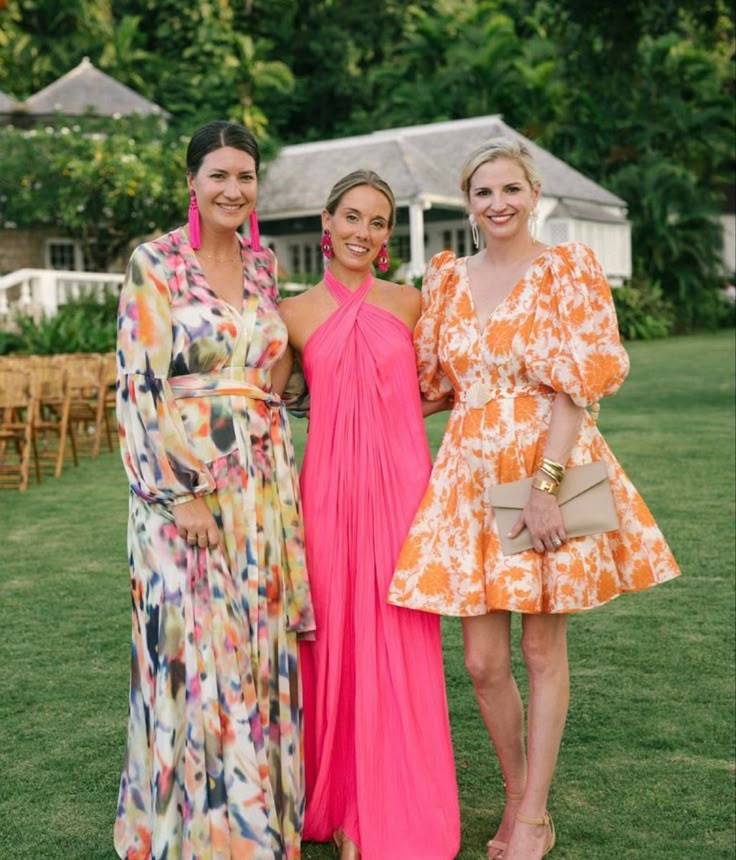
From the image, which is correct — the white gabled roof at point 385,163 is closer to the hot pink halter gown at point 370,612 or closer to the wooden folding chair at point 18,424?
the wooden folding chair at point 18,424

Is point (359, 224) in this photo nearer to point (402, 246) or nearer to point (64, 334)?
point (64, 334)

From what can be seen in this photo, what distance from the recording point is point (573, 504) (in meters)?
3.60

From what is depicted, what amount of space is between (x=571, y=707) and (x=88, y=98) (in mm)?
31590

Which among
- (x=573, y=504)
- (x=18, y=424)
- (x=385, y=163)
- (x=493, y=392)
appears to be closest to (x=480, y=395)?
(x=493, y=392)

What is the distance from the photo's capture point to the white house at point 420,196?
30766 millimetres

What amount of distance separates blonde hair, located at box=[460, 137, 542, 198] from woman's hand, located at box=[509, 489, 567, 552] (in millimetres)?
962

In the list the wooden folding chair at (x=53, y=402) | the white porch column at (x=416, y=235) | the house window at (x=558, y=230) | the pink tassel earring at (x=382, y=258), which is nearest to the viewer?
the pink tassel earring at (x=382, y=258)

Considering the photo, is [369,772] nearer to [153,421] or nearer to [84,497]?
[153,421]

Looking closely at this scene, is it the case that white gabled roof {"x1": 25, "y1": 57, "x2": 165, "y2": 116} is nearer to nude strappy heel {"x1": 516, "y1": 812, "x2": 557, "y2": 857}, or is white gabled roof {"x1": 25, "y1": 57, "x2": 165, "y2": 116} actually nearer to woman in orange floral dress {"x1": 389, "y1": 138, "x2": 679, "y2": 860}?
woman in orange floral dress {"x1": 389, "y1": 138, "x2": 679, "y2": 860}

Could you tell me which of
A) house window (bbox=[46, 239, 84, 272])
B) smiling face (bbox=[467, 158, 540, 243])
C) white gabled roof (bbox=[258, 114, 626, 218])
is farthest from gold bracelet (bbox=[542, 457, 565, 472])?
house window (bbox=[46, 239, 84, 272])

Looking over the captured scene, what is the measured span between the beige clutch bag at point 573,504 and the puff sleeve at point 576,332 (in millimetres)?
231

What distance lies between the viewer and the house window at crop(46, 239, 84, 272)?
33250mm

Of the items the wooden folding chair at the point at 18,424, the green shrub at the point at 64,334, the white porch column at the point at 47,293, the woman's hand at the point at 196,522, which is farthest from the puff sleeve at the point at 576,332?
the white porch column at the point at 47,293

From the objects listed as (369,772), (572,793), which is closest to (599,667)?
(572,793)
